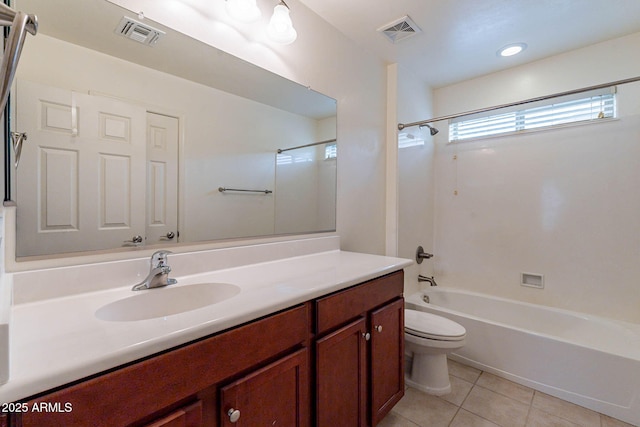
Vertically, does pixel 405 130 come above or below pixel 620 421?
above

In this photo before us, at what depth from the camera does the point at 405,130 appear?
2455 millimetres

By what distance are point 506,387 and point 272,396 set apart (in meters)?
1.79

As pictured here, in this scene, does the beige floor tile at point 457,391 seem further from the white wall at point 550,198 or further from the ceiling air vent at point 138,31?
the ceiling air vent at point 138,31

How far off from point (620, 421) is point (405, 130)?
2.25 metres

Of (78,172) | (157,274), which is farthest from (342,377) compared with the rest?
(78,172)

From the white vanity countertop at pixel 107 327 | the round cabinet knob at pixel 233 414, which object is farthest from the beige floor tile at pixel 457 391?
the round cabinet knob at pixel 233 414

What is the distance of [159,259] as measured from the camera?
1049 mm

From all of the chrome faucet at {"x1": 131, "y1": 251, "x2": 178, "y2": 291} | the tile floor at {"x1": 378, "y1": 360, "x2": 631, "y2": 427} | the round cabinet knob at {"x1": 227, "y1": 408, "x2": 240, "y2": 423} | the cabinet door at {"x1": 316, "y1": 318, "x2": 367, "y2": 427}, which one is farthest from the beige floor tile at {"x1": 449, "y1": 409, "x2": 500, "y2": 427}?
the chrome faucet at {"x1": 131, "y1": 251, "x2": 178, "y2": 291}

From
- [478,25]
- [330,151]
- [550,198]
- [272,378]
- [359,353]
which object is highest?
[478,25]

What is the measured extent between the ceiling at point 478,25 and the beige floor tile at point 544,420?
92.9 inches

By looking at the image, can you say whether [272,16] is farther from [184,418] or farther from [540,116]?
[540,116]

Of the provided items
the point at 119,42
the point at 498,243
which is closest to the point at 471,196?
the point at 498,243

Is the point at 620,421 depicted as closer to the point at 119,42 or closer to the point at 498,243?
the point at 498,243

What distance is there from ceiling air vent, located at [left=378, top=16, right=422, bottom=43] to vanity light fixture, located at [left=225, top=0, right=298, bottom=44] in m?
0.76
